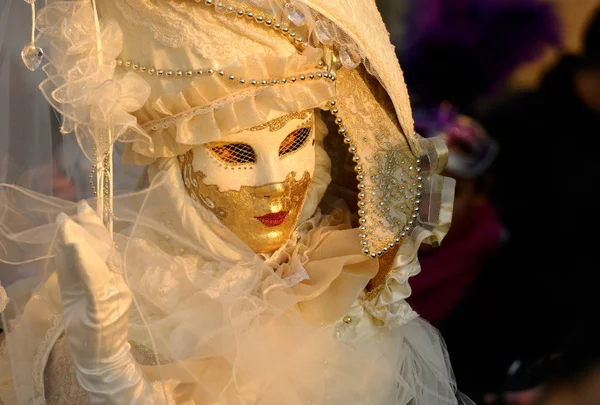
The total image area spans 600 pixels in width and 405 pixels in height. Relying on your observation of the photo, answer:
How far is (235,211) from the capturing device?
3.89ft

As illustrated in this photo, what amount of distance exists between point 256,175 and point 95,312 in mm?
391

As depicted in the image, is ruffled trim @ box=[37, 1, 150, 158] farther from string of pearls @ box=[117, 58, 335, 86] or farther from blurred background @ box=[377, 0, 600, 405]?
blurred background @ box=[377, 0, 600, 405]

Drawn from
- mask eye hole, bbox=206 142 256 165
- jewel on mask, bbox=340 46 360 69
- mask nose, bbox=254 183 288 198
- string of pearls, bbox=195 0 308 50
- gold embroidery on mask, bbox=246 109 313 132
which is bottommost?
mask nose, bbox=254 183 288 198

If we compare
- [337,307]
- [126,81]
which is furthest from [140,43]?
[337,307]

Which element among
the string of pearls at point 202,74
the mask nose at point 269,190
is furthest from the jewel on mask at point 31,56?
the mask nose at point 269,190

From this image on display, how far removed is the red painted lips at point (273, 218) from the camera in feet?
3.94

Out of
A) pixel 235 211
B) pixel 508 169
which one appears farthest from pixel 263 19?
pixel 508 169

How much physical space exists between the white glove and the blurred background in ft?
1.64

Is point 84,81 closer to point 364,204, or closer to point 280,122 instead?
point 280,122

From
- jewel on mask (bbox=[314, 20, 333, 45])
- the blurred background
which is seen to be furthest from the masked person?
the blurred background

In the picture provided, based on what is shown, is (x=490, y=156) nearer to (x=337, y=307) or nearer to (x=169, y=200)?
(x=337, y=307)

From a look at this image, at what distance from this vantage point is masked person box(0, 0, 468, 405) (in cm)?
108

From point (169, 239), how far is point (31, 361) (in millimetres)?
309

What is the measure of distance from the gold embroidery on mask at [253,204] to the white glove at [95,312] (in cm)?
28
